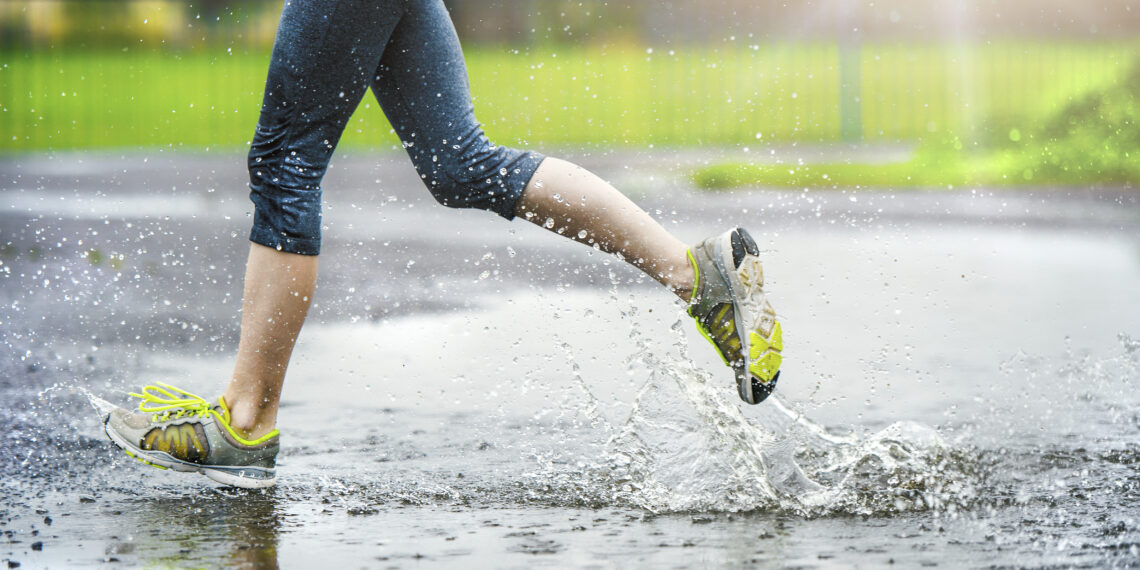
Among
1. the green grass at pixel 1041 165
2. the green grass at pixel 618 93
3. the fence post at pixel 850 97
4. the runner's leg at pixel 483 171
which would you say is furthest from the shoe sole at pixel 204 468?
the fence post at pixel 850 97

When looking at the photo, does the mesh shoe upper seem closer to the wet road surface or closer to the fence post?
the wet road surface

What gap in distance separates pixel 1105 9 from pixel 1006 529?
19.4 m

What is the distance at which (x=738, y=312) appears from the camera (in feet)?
11.5

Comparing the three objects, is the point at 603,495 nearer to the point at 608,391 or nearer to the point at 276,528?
the point at 276,528

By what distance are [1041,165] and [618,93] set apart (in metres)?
11.9

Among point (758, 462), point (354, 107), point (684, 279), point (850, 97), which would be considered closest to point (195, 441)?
point (354, 107)

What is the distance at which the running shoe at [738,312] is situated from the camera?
11.4ft

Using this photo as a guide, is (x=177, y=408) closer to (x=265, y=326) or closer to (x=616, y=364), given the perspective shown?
(x=265, y=326)

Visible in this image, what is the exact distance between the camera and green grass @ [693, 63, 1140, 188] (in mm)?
11680

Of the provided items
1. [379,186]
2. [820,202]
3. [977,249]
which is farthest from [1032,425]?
[379,186]

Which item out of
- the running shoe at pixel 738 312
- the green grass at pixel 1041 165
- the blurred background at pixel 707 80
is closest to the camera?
the running shoe at pixel 738 312

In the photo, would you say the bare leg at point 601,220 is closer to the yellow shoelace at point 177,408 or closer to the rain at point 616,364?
the rain at point 616,364

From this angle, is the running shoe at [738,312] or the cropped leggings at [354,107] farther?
the running shoe at [738,312]

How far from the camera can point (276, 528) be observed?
10.4 feet
